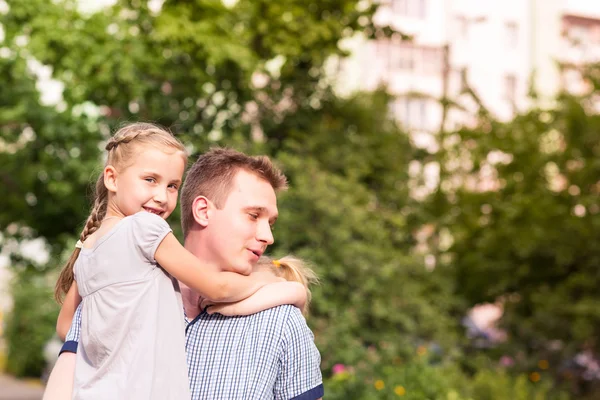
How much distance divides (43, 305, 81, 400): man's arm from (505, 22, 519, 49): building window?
153ft

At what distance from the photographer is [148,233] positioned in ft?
7.95

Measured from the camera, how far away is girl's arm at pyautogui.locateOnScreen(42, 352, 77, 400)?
2480 mm

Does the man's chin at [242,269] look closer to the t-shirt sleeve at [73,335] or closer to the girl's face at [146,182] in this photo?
the girl's face at [146,182]

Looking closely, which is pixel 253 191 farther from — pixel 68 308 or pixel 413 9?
pixel 413 9

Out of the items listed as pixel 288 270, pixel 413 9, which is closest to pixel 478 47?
pixel 413 9

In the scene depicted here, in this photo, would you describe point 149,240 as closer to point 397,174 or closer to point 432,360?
point 432,360

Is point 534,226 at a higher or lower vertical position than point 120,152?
lower

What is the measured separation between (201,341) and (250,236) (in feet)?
0.99

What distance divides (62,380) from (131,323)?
11.0 inches

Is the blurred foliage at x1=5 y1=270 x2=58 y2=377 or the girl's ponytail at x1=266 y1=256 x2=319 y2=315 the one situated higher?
the girl's ponytail at x1=266 y1=256 x2=319 y2=315

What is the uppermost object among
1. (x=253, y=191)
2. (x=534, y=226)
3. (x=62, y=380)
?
(x=253, y=191)

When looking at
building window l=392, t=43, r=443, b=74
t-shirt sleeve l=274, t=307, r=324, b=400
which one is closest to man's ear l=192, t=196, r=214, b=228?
t-shirt sleeve l=274, t=307, r=324, b=400

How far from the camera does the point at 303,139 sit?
38.2ft

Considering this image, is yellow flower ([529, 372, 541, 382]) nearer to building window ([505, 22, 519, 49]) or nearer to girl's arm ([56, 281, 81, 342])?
girl's arm ([56, 281, 81, 342])
